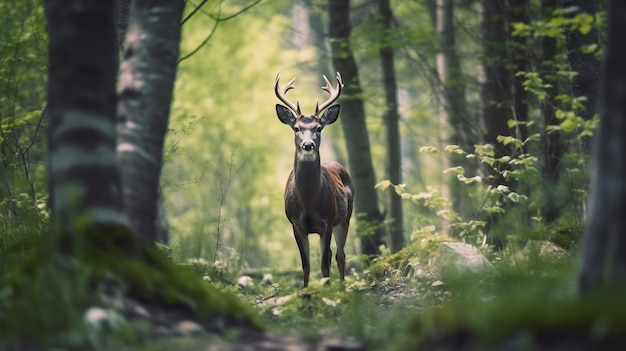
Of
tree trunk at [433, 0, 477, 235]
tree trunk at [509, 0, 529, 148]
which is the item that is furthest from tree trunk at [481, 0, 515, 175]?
tree trunk at [433, 0, 477, 235]

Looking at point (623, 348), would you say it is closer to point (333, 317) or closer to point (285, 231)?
point (333, 317)

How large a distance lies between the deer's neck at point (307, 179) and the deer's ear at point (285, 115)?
0.83 metres

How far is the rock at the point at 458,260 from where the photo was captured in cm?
739

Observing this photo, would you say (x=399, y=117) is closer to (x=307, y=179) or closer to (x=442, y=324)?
(x=307, y=179)

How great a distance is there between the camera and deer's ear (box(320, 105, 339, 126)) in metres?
10.2

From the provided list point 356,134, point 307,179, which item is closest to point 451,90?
point 356,134

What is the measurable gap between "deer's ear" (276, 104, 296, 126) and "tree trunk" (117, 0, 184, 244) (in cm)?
409

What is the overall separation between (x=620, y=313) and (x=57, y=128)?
3.24 m

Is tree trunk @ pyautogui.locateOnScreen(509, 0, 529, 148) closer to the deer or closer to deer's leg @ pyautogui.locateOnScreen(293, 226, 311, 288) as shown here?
the deer

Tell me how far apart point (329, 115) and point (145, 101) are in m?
4.92

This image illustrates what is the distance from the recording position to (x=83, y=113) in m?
4.75

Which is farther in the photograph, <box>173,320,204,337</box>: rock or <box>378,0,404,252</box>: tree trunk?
<box>378,0,404,252</box>: tree trunk

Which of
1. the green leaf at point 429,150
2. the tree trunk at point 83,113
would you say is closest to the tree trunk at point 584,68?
the green leaf at point 429,150

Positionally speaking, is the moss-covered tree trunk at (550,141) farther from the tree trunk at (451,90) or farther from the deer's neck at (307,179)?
the deer's neck at (307,179)
